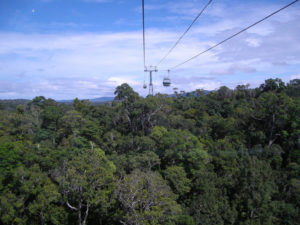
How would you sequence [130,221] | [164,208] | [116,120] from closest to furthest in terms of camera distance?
[130,221] → [164,208] → [116,120]

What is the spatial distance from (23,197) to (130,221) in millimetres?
8549

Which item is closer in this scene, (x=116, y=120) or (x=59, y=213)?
(x=59, y=213)

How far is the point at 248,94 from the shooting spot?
37031 millimetres

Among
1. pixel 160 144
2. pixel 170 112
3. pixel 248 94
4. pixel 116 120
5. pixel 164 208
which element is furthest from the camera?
pixel 248 94

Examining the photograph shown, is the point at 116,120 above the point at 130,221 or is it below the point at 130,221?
above

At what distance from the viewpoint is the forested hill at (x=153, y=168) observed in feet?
42.4

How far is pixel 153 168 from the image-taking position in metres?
18.8

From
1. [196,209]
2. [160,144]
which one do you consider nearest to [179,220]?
[196,209]

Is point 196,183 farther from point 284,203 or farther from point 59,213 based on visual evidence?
point 59,213

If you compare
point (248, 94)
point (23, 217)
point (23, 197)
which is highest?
point (248, 94)

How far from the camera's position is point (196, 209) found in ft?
46.5

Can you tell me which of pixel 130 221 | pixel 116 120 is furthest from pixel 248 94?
pixel 130 221

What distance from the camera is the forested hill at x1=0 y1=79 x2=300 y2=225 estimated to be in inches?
509

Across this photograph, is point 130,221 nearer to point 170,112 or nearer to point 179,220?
point 179,220
